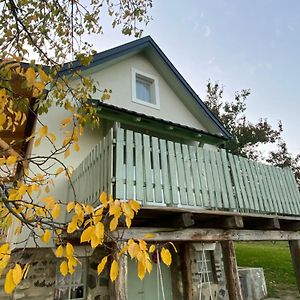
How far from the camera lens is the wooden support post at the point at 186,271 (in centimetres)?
723

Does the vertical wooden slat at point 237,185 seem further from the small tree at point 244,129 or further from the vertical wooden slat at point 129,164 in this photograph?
the small tree at point 244,129

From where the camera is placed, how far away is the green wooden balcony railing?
414 cm

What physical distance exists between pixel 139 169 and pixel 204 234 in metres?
1.72

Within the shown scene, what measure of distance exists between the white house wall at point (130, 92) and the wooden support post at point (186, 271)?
4275 millimetres

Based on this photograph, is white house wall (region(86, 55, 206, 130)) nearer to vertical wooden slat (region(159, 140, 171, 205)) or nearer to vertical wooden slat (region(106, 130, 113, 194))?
vertical wooden slat (region(159, 140, 171, 205))

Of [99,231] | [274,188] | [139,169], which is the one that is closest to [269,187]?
[274,188]

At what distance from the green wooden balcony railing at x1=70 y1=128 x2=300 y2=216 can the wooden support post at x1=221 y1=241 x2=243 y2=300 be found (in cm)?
76

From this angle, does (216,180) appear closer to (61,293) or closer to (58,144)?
(58,144)

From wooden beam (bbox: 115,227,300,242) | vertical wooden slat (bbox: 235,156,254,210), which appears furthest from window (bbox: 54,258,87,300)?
vertical wooden slat (bbox: 235,156,254,210)

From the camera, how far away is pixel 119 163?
4.04 m

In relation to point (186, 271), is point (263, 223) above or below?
above

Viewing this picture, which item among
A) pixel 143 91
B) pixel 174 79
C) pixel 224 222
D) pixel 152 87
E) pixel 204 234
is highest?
pixel 174 79

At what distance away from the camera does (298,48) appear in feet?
40.0

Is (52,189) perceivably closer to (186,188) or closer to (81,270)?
(81,270)
